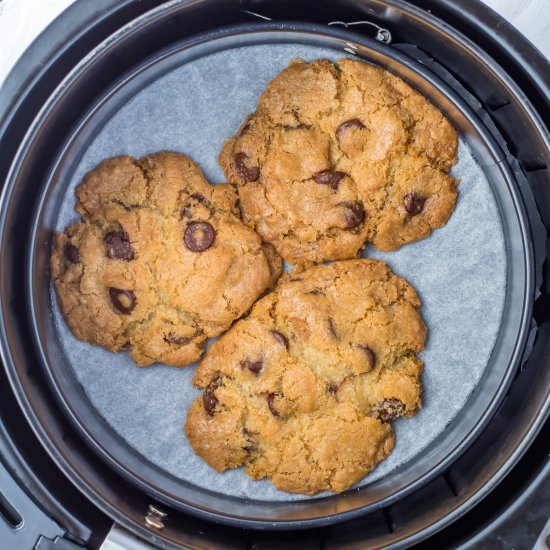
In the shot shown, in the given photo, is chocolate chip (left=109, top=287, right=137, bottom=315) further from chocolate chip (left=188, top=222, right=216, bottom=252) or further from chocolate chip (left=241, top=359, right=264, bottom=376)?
chocolate chip (left=241, top=359, right=264, bottom=376)

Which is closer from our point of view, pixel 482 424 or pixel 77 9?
pixel 77 9

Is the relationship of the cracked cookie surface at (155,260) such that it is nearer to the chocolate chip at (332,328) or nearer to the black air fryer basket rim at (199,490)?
the black air fryer basket rim at (199,490)

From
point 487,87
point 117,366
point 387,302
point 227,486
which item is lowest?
point 227,486

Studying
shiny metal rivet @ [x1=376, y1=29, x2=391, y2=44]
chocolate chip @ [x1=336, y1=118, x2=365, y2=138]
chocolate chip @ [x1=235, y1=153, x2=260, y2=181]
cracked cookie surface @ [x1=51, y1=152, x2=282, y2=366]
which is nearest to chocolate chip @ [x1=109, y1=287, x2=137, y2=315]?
cracked cookie surface @ [x1=51, y1=152, x2=282, y2=366]

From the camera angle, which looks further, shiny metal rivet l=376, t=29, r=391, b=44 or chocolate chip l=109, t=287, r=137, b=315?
shiny metal rivet l=376, t=29, r=391, b=44

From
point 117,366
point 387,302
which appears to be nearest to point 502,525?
point 387,302

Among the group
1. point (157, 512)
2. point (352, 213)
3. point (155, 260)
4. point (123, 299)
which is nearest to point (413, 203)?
point (352, 213)

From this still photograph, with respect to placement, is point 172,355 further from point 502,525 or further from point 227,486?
point 502,525

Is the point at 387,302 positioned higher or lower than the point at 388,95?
lower
